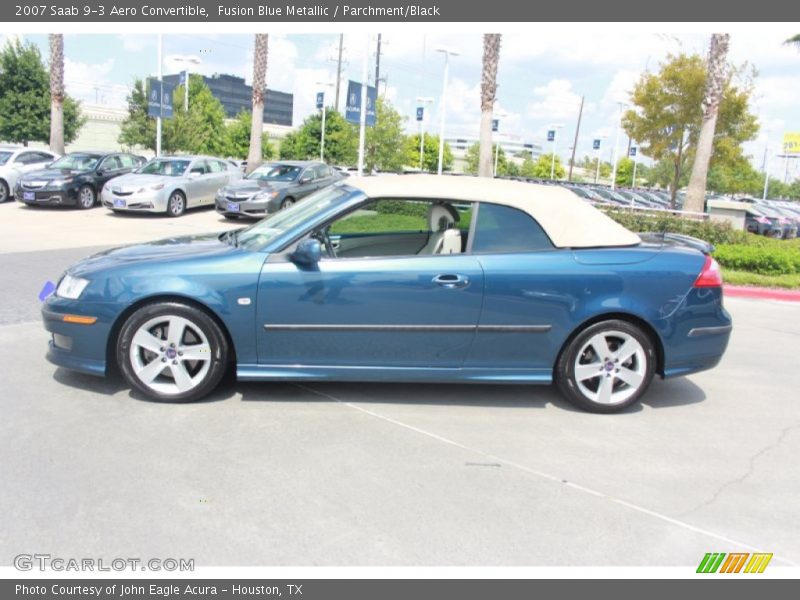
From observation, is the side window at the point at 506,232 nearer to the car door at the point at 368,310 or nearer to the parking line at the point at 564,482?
the car door at the point at 368,310

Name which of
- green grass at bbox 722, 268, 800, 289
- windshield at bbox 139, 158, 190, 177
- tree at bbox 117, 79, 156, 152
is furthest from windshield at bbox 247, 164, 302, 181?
tree at bbox 117, 79, 156, 152

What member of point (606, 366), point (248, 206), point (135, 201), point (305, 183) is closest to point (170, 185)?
point (135, 201)

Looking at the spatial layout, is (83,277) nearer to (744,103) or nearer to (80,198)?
(80,198)

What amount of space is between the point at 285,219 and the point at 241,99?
492 feet

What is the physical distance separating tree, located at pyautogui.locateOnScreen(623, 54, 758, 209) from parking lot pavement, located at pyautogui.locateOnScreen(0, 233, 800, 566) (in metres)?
20.2

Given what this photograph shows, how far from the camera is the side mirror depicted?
4.56 m

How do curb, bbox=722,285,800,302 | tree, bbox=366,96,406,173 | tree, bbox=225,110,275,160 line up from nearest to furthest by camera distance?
curb, bbox=722,285,800,302 < tree, bbox=366,96,406,173 < tree, bbox=225,110,275,160

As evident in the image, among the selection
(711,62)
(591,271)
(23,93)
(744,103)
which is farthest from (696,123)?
(23,93)

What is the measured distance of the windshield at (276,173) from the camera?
1823 cm

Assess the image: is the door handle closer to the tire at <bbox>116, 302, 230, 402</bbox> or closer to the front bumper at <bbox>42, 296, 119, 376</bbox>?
the tire at <bbox>116, 302, 230, 402</bbox>

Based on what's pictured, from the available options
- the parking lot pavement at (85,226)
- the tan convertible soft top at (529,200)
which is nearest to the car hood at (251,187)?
the parking lot pavement at (85,226)

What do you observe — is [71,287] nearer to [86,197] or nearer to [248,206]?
[248,206]

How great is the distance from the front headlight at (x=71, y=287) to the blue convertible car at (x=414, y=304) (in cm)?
1

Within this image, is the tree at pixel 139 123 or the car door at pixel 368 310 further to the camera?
the tree at pixel 139 123
